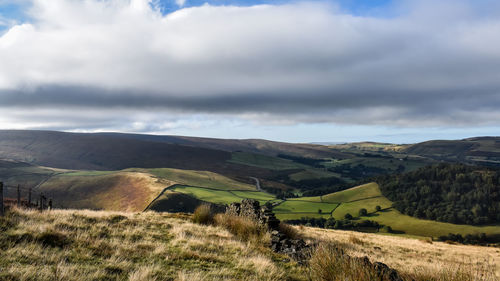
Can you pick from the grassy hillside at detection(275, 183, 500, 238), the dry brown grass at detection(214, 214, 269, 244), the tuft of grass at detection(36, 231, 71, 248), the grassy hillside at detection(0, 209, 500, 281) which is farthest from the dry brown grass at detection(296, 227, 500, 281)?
the grassy hillside at detection(275, 183, 500, 238)

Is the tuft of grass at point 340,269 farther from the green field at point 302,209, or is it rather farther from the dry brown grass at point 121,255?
the green field at point 302,209

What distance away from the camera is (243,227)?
1702 centimetres

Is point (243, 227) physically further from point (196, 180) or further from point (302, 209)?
point (196, 180)

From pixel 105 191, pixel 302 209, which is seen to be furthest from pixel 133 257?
pixel 105 191

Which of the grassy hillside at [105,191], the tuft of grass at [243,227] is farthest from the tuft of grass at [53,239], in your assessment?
the grassy hillside at [105,191]

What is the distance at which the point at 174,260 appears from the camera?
10.3 metres

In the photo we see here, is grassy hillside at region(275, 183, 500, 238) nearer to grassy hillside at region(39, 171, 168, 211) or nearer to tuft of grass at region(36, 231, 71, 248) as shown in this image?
grassy hillside at region(39, 171, 168, 211)

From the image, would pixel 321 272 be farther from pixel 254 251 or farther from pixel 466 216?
pixel 466 216

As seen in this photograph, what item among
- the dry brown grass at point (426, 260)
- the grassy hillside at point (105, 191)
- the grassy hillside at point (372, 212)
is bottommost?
the grassy hillside at point (372, 212)

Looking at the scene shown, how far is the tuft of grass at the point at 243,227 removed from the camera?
1574cm

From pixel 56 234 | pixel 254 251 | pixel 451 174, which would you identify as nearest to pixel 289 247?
pixel 254 251

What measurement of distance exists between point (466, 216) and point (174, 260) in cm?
12102

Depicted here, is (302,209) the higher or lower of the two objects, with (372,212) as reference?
higher

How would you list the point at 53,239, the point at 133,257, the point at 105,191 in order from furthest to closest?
the point at 105,191 → the point at 53,239 → the point at 133,257
